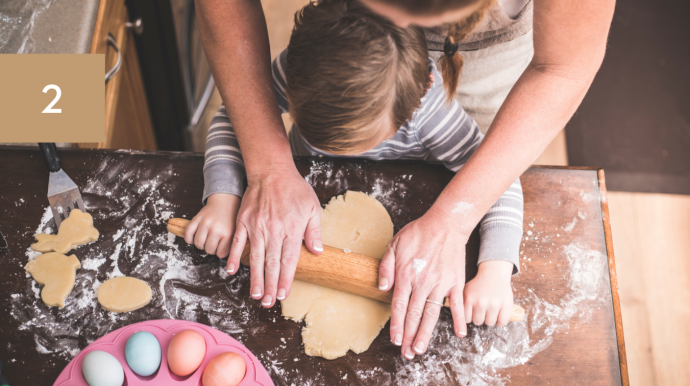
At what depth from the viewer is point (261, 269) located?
79 cm

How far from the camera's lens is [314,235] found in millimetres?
820

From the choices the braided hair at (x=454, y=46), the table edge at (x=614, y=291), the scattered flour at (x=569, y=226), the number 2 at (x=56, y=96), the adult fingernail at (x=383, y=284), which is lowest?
the table edge at (x=614, y=291)

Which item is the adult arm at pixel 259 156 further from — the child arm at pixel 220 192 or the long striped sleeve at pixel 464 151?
the long striped sleeve at pixel 464 151

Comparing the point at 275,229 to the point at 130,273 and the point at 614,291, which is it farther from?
the point at 614,291

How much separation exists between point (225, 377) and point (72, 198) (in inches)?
19.7

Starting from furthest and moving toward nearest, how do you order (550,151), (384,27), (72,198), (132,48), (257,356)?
1. (550,151)
2. (132,48)
3. (72,198)
4. (257,356)
5. (384,27)

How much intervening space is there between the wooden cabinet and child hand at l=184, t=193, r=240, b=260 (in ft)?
1.96

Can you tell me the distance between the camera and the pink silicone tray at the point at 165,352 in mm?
729

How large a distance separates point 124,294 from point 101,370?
5.7 inches

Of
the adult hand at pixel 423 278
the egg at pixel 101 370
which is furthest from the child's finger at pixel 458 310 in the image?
the egg at pixel 101 370

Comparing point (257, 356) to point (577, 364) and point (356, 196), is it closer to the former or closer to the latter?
point (356, 196)

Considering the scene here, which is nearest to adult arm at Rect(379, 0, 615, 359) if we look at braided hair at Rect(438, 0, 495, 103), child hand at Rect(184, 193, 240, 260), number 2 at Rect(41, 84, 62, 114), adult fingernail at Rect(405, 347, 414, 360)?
adult fingernail at Rect(405, 347, 414, 360)

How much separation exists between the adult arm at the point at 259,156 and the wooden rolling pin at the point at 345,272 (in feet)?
0.06

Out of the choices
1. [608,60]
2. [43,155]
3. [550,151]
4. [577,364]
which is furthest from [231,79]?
[608,60]
